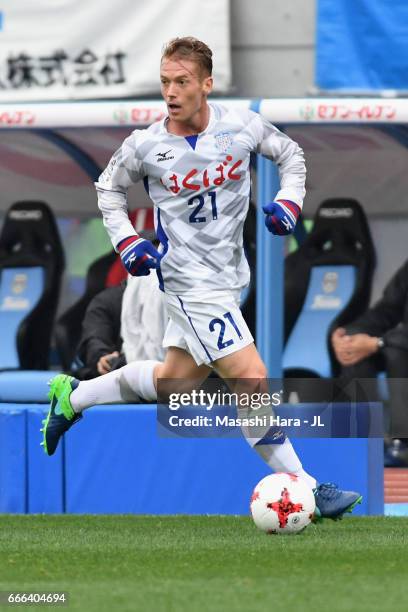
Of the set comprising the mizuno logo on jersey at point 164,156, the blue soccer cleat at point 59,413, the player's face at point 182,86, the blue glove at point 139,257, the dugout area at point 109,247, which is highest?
the player's face at point 182,86

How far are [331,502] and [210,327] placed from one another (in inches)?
32.0

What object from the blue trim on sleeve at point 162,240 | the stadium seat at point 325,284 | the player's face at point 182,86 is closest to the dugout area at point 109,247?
the stadium seat at point 325,284

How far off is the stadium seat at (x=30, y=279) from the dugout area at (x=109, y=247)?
0.76 feet

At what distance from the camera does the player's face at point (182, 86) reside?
6539mm

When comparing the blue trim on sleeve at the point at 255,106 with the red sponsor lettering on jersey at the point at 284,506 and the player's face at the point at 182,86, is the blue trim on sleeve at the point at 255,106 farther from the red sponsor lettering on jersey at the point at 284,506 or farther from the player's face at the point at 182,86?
the red sponsor lettering on jersey at the point at 284,506

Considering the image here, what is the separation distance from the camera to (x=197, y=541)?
6.38 m

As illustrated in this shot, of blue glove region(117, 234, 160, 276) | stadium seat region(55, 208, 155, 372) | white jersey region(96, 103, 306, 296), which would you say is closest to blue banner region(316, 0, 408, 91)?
stadium seat region(55, 208, 155, 372)

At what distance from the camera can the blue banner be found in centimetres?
1114

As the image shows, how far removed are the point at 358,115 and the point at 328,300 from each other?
235cm

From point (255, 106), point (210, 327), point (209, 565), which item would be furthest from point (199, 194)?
point (255, 106)

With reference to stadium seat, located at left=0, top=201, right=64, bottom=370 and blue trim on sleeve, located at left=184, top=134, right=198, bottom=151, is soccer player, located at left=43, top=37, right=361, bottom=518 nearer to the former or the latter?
blue trim on sleeve, located at left=184, top=134, right=198, bottom=151

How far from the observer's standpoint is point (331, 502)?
6668 millimetres

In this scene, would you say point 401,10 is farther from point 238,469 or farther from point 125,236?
point 125,236

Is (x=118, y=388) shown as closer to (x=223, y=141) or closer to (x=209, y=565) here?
(x=223, y=141)
